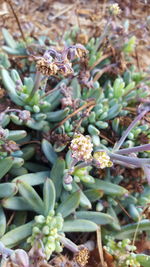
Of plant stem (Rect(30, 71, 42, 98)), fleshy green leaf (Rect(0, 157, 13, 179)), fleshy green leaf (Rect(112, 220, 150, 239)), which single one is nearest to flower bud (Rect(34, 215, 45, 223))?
fleshy green leaf (Rect(0, 157, 13, 179))

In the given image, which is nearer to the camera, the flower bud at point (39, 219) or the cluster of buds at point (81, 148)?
the cluster of buds at point (81, 148)

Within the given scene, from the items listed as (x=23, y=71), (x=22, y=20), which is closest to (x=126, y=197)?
(x=23, y=71)

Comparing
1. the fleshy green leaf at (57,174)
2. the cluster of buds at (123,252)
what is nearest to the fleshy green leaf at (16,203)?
the fleshy green leaf at (57,174)

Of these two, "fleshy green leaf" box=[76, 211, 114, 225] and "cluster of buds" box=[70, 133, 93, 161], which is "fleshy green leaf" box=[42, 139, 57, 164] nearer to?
"fleshy green leaf" box=[76, 211, 114, 225]

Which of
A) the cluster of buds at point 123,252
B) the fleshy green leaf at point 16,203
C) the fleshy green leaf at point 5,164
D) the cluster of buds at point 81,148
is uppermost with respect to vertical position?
the cluster of buds at point 81,148

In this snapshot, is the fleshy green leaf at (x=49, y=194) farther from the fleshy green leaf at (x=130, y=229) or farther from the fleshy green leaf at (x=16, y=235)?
the fleshy green leaf at (x=130, y=229)

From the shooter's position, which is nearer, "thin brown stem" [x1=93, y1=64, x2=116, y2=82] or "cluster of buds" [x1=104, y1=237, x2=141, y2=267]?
"cluster of buds" [x1=104, y1=237, x2=141, y2=267]

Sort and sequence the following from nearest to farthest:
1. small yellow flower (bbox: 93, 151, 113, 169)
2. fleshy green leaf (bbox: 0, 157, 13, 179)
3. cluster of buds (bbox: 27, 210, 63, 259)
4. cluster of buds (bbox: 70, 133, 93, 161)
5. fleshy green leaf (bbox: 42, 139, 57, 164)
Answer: cluster of buds (bbox: 70, 133, 93, 161) → small yellow flower (bbox: 93, 151, 113, 169) → cluster of buds (bbox: 27, 210, 63, 259) → fleshy green leaf (bbox: 0, 157, 13, 179) → fleshy green leaf (bbox: 42, 139, 57, 164)
